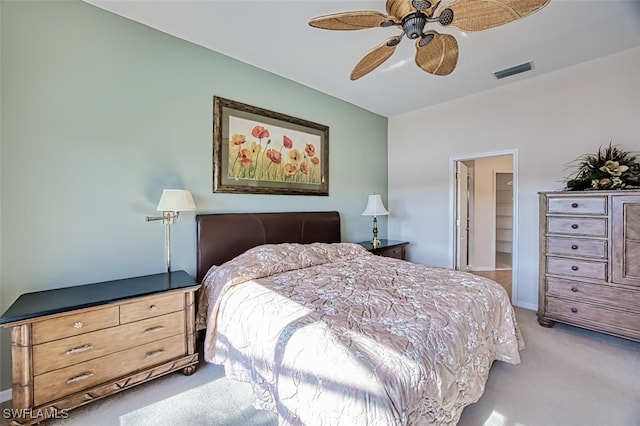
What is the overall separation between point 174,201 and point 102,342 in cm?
108

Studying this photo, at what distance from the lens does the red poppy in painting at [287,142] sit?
135 inches

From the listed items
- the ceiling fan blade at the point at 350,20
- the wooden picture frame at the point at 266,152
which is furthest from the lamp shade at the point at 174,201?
the ceiling fan blade at the point at 350,20

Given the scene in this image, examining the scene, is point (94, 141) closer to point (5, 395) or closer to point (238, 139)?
point (238, 139)

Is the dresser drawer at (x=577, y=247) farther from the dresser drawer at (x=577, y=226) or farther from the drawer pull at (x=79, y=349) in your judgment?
the drawer pull at (x=79, y=349)

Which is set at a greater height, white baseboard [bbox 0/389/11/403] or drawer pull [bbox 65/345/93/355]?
drawer pull [bbox 65/345/93/355]

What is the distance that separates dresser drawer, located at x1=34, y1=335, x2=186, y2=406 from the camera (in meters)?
1.63

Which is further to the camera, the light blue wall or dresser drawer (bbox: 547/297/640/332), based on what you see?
dresser drawer (bbox: 547/297/640/332)

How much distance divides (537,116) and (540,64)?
0.62 m

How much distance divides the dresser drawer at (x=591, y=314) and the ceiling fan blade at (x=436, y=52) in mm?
2689

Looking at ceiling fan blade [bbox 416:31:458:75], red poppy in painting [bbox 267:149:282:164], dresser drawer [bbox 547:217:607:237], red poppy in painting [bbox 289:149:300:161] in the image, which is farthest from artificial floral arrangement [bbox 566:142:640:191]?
red poppy in painting [bbox 267:149:282:164]

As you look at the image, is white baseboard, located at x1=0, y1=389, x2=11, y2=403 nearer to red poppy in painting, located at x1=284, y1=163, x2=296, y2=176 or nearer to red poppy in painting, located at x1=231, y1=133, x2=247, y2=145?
red poppy in painting, located at x1=231, y1=133, x2=247, y2=145

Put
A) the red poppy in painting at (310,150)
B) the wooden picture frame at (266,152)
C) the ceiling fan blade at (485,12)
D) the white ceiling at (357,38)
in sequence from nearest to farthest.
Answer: the ceiling fan blade at (485,12)
the white ceiling at (357,38)
the wooden picture frame at (266,152)
the red poppy in painting at (310,150)

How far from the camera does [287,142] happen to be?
347cm

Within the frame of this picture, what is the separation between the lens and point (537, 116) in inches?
136
